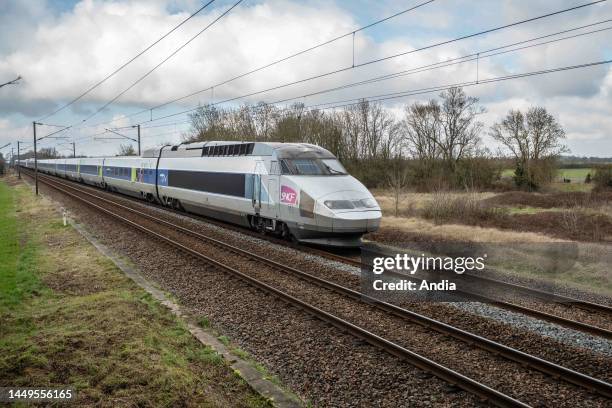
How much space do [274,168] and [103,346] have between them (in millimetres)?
9978

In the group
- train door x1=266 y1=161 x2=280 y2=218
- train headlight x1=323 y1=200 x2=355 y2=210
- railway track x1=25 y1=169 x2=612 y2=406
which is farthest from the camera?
train door x1=266 y1=161 x2=280 y2=218

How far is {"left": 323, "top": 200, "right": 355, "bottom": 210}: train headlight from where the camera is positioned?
1441 cm

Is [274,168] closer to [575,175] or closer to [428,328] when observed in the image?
[428,328]

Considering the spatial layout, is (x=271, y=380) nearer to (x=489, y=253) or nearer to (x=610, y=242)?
(x=489, y=253)

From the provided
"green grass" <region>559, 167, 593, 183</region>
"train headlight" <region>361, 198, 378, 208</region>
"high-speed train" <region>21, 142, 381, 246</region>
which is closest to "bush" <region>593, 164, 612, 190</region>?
"green grass" <region>559, 167, 593, 183</region>

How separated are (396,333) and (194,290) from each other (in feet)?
16.2

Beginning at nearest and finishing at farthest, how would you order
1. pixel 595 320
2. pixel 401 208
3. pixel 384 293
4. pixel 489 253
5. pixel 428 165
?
1. pixel 595 320
2. pixel 384 293
3. pixel 489 253
4. pixel 401 208
5. pixel 428 165

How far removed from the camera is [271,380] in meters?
6.71

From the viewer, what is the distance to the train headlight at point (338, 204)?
1441 cm

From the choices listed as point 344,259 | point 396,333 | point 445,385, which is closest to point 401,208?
point 344,259

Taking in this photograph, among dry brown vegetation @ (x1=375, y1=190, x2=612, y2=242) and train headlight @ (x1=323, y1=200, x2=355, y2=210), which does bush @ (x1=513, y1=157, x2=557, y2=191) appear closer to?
dry brown vegetation @ (x1=375, y1=190, x2=612, y2=242)

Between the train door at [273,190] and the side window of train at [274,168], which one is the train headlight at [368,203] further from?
the side window of train at [274,168]

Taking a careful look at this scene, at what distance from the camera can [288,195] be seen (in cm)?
1566

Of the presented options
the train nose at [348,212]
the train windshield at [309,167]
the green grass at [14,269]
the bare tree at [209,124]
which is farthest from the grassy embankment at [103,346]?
the bare tree at [209,124]
